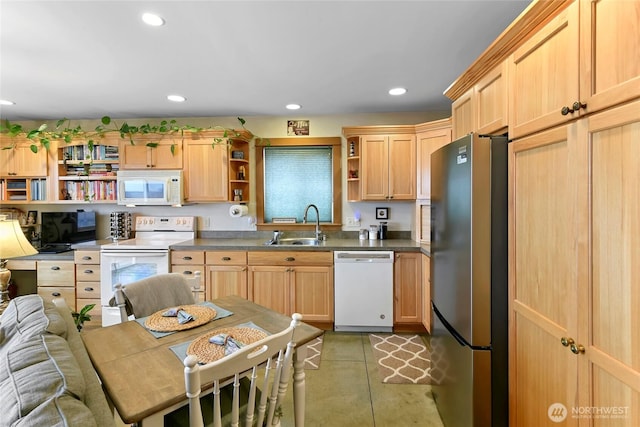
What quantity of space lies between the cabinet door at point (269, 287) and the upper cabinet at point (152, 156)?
5.42ft

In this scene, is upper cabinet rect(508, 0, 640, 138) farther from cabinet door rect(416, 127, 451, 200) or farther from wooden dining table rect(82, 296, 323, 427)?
cabinet door rect(416, 127, 451, 200)

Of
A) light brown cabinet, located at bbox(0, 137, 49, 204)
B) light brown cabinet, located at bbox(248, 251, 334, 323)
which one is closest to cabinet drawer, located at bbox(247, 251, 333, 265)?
light brown cabinet, located at bbox(248, 251, 334, 323)

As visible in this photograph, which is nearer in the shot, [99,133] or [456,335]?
[456,335]

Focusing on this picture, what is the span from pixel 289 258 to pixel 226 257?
0.71m

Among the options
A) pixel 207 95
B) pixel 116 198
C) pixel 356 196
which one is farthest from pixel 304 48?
pixel 116 198

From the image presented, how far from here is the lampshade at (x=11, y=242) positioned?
5.77ft

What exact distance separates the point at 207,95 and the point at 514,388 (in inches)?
133

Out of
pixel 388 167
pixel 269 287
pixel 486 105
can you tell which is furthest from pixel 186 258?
pixel 486 105

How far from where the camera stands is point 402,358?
2.70 metres

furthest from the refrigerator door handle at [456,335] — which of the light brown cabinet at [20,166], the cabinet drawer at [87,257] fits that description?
the light brown cabinet at [20,166]

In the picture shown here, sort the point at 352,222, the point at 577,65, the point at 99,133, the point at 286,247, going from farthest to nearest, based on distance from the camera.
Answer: the point at 352,222 → the point at 99,133 → the point at 286,247 → the point at 577,65

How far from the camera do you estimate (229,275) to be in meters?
3.30

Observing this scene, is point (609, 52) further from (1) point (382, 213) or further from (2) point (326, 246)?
(1) point (382, 213)

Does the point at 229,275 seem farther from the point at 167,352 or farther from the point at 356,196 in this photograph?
the point at 167,352
